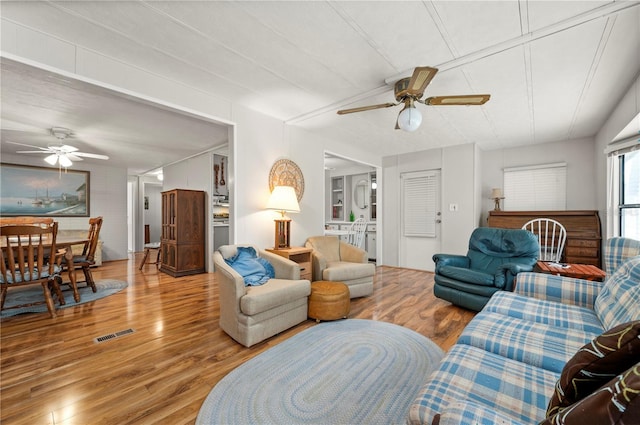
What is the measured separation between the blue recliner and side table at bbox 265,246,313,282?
162 cm

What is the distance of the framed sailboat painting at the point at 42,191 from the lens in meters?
5.15

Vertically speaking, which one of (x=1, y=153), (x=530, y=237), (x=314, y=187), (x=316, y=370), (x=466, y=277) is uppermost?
(x=1, y=153)

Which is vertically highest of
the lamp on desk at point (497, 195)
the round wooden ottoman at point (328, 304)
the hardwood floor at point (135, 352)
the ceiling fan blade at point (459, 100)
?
the ceiling fan blade at point (459, 100)

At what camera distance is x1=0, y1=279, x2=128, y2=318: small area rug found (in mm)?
2946

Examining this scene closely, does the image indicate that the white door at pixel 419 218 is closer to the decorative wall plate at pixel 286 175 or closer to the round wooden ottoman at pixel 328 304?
the decorative wall plate at pixel 286 175

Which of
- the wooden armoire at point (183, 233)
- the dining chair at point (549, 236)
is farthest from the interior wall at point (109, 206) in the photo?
the dining chair at point (549, 236)

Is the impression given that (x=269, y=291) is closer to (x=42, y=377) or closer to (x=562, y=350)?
(x=42, y=377)

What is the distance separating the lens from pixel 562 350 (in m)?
1.27

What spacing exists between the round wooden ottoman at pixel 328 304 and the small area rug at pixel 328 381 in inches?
10.1

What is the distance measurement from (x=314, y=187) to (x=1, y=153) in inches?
241

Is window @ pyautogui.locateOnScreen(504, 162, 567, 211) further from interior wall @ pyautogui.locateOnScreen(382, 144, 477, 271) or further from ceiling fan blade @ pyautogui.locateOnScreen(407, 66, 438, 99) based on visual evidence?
ceiling fan blade @ pyautogui.locateOnScreen(407, 66, 438, 99)

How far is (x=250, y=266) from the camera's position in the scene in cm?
268

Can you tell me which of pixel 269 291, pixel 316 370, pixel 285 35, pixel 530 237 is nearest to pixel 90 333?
pixel 269 291

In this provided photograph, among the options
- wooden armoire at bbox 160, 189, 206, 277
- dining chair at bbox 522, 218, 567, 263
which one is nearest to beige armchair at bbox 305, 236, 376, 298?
wooden armoire at bbox 160, 189, 206, 277
